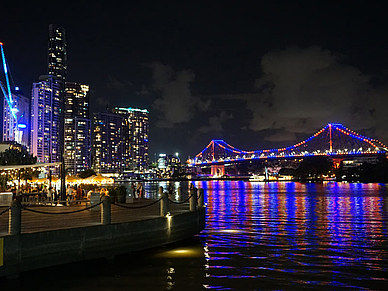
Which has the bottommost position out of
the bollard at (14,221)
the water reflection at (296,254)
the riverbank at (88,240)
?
the water reflection at (296,254)

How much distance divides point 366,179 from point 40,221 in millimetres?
139260

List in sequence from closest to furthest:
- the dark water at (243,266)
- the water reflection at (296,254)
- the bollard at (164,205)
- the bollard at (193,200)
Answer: the dark water at (243,266) < the water reflection at (296,254) < the bollard at (164,205) < the bollard at (193,200)

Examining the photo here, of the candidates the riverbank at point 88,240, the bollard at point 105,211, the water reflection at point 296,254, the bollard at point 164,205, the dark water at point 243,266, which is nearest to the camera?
the dark water at point 243,266

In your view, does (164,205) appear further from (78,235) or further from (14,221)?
(14,221)

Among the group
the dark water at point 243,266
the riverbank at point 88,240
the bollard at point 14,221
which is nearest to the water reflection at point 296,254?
the dark water at point 243,266

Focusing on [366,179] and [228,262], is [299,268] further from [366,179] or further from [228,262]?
[366,179]

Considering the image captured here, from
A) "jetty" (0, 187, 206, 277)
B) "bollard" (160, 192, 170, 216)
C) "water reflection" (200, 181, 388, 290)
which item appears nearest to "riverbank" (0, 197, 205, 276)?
"jetty" (0, 187, 206, 277)

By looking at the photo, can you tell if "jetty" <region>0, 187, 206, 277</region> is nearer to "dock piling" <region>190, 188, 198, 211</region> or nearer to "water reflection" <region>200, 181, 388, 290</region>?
"dock piling" <region>190, 188, 198, 211</region>

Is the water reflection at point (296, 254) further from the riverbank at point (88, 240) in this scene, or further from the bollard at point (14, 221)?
the bollard at point (14, 221)

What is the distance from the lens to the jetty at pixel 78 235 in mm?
13125

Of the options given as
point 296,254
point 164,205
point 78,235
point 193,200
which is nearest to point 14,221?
point 78,235

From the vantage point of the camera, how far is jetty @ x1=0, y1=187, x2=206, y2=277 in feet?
43.1

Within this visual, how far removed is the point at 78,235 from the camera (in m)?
14.8

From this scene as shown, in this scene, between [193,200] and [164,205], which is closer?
[164,205]
